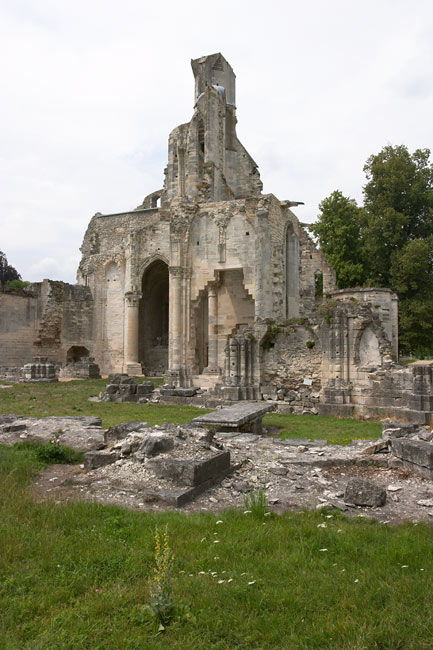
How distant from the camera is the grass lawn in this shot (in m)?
10.1

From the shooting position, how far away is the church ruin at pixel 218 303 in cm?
1294

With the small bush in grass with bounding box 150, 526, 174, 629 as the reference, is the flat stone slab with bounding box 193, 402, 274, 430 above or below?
above

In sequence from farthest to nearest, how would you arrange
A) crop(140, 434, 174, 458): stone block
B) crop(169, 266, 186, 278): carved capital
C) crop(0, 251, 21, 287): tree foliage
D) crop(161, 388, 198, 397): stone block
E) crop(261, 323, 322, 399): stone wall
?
crop(0, 251, 21, 287): tree foliage → crop(169, 266, 186, 278): carved capital → crop(161, 388, 198, 397): stone block → crop(261, 323, 322, 399): stone wall → crop(140, 434, 174, 458): stone block

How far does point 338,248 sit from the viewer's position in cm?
2888

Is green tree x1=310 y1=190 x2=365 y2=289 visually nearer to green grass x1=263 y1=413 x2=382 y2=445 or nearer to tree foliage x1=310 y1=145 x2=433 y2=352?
tree foliage x1=310 y1=145 x2=433 y2=352

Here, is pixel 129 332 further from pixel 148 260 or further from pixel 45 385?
pixel 45 385

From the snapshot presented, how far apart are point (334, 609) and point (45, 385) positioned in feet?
63.1

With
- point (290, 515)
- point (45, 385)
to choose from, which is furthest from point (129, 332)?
point (290, 515)

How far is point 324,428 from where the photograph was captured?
10.7 m

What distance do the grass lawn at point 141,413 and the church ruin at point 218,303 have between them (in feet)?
4.16

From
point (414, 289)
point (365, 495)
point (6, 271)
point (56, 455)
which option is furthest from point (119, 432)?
point (6, 271)

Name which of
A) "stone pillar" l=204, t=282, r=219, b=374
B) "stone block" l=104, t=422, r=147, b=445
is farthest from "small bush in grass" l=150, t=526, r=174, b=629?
"stone pillar" l=204, t=282, r=219, b=374

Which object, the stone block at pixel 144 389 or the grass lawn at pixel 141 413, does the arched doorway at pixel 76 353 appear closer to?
the grass lawn at pixel 141 413

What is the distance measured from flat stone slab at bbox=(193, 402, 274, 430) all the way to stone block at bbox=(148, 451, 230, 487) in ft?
9.04
